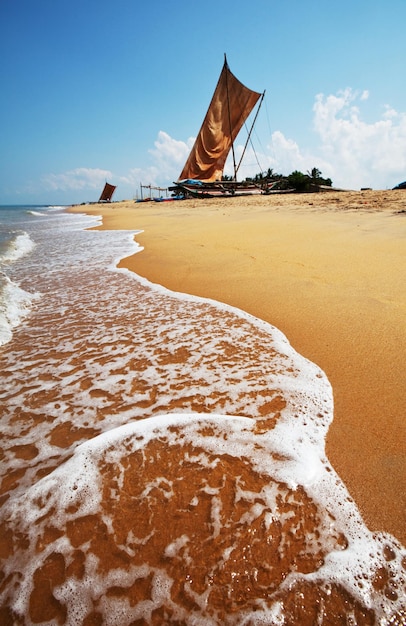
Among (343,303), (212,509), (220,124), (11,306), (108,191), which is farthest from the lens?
(108,191)

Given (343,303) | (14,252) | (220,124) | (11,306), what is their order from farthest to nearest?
1. (220,124)
2. (14,252)
3. (11,306)
4. (343,303)

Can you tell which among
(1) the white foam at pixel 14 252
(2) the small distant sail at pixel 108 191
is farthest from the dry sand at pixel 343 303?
(2) the small distant sail at pixel 108 191

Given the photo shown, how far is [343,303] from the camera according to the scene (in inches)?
103

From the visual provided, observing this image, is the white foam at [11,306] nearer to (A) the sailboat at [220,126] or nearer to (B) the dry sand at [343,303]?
(B) the dry sand at [343,303]

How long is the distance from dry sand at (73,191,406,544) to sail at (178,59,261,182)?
25.7 meters

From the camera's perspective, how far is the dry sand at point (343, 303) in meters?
1.21

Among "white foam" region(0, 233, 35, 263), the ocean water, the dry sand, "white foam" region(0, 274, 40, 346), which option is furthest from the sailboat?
the ocean water

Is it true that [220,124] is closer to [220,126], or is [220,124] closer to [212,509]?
[220,126]

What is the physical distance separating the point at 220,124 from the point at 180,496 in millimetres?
33233

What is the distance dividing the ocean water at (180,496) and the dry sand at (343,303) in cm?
11

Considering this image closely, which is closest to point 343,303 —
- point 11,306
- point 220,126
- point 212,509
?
point 212,509

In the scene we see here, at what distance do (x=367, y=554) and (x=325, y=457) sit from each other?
1.19 feet

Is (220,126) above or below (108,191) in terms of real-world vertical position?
above

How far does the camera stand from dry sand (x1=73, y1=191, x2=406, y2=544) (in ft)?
3.99
